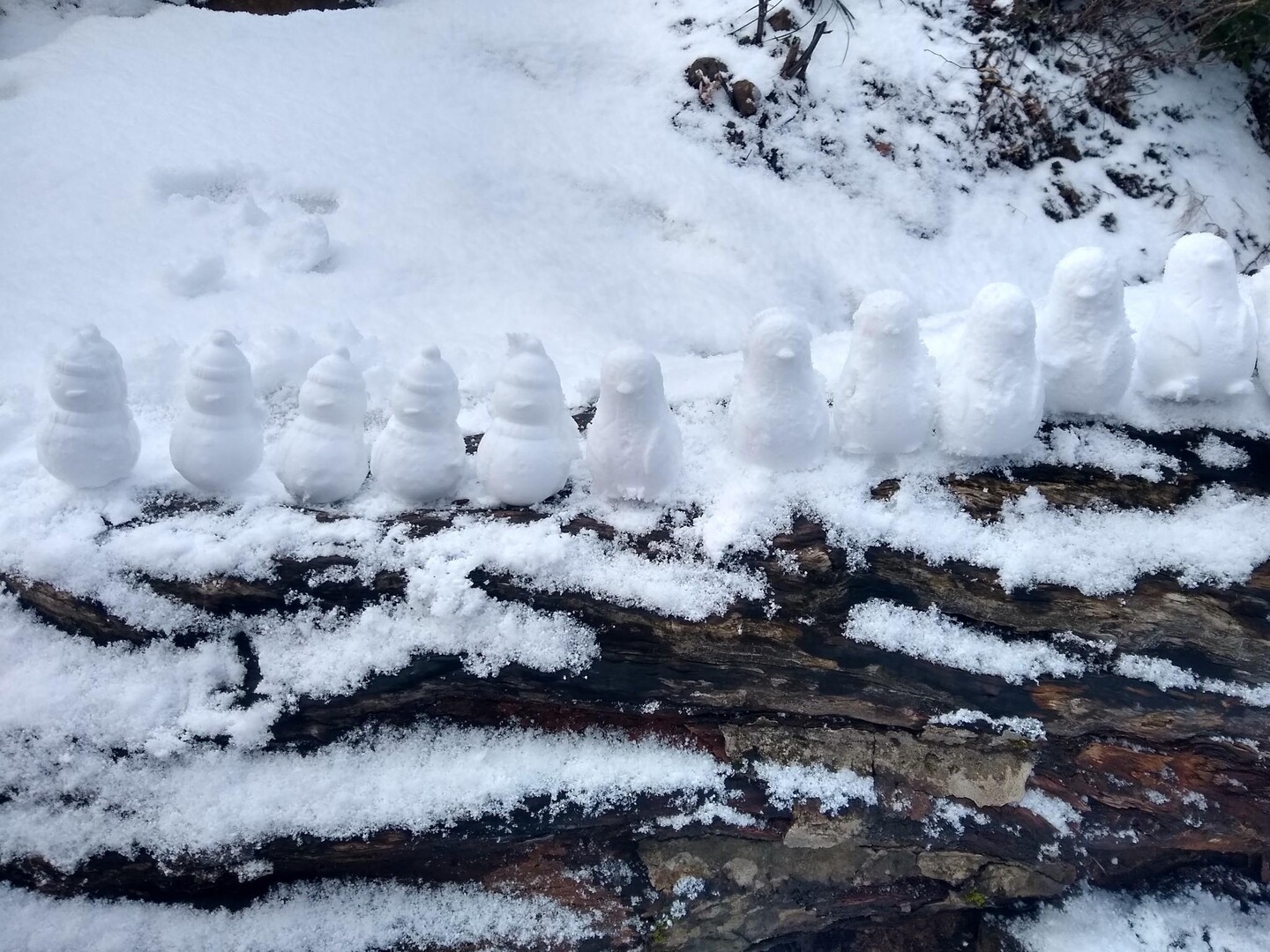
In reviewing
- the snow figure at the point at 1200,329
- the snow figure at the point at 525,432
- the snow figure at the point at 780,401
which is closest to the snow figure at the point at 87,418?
the snow figure at the point at 525,432

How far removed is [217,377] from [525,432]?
2.92 feet

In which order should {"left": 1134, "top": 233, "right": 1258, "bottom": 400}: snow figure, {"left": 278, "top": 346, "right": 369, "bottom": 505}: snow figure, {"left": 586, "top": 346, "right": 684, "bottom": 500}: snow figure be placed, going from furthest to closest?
{"left": 1134, "top": 233, "right": 1258, "bottom": 400}: snow figure, {"left": 278, "top": 346, "right": 369, "bottom": 505}: snow figure, {"left": 586, "top": 346, "right": 684, "bottom": 500}: snow figure

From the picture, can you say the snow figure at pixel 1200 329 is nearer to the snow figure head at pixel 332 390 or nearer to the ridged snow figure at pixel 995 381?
the ridged snow figure at pixel 995 381

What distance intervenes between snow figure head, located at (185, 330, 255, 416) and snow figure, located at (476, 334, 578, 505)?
0.73m

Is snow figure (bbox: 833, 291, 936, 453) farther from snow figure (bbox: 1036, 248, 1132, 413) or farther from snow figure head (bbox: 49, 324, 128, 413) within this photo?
snow figure head (bbox: 49, 324, 128, 413)

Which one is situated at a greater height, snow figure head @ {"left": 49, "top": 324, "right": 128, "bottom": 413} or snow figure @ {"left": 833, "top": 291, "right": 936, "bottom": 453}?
snow figure @ {"left": 833, "top": 291, "right": 936, "bottom": 453}

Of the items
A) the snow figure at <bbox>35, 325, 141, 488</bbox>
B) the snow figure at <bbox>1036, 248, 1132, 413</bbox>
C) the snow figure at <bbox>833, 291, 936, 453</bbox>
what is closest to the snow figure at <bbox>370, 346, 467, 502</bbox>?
the snow figure at <bbox>35, 325, 141, 488</bbox>

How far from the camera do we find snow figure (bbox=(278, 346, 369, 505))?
2359 mm

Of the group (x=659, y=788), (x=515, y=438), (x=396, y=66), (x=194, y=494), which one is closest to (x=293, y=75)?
(x=396, y=66)

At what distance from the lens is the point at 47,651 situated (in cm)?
242

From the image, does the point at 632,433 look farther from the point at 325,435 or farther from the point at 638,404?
the point at 325,435

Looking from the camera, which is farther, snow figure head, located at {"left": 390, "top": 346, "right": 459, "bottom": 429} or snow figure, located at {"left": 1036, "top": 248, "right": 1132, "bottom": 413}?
snow figure, located at {"left": 1036, "top": 248, "right": 1132, "bottom": 413}

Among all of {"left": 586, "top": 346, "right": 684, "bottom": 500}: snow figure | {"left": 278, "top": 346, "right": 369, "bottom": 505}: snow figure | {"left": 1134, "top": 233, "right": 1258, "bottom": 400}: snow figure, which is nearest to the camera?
{"left": 586, "top": 346, "right": 684, "bottom": 500}: snow figure

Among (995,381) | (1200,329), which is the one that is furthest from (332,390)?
(1200,329)
